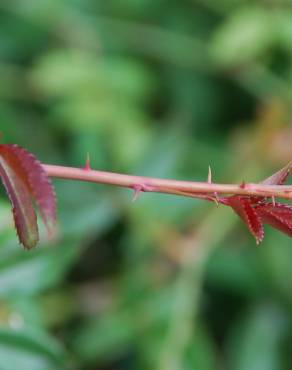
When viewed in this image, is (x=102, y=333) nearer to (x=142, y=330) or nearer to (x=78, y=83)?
(x=142, y=330)

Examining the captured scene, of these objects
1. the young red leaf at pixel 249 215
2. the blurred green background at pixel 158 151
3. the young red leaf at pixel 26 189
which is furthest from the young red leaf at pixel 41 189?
the blurred green background at pixel 158 151

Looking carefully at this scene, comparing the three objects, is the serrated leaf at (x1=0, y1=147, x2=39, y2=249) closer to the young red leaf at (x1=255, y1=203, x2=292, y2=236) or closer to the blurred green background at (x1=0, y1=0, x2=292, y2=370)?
the young red leaf at (x1=255, y1=203, x2=292, y2=236)

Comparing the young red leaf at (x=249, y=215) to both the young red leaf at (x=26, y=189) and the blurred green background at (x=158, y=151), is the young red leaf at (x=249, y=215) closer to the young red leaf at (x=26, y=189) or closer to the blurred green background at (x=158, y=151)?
the young red leaf at (x=26, y=189)

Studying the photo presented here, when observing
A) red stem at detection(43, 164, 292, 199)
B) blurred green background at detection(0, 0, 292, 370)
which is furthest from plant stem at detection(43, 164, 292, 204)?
blurred green background at detection(0, 0, 292, 370)

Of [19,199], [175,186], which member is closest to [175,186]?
[175,186]

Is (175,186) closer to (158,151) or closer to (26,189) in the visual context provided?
(26,189)
